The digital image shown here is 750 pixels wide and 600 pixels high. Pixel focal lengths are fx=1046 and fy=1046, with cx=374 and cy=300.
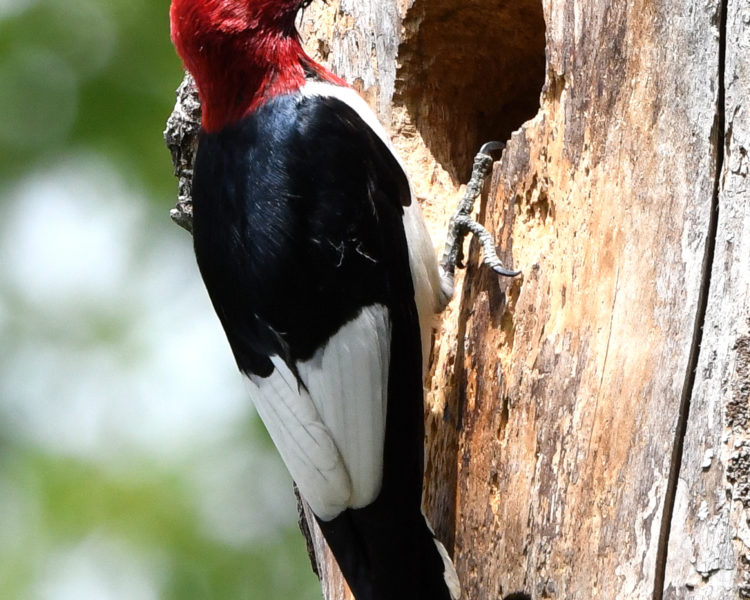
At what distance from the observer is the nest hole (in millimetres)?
2861

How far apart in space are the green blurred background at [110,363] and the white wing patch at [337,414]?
232 centimetres

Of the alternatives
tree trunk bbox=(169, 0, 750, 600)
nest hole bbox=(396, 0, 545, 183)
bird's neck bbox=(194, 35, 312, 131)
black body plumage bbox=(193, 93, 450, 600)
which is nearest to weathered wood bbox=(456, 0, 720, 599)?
tree trunk bbox=(169, 0, 750, 600)

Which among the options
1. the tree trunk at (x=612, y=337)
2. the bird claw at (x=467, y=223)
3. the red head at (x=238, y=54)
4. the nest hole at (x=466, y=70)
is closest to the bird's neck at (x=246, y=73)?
the red head at (x=238, y=54)

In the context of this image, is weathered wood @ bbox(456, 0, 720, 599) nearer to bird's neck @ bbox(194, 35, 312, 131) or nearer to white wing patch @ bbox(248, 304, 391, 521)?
white wing patch @ bbox(248, 304, 391, 521)

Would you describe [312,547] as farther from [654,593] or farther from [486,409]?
[654,593]

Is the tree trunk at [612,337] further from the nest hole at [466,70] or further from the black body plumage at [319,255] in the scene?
the nest hole at [466,70]

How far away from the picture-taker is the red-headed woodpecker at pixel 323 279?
92.7 inches

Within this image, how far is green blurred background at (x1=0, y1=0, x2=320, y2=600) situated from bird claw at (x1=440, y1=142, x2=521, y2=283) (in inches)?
90.6

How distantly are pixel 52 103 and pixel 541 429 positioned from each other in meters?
3.29

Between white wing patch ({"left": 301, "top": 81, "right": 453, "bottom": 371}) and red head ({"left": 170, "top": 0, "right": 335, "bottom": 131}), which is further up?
red head ({"left": 170, "top": 0, "right": 335, "bottom": 131})

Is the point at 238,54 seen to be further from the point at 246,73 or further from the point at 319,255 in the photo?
the point at 319,255

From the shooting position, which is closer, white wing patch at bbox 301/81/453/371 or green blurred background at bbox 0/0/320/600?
white wing patch at bbox 301/81/453/371

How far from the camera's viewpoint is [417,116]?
293 centimetres

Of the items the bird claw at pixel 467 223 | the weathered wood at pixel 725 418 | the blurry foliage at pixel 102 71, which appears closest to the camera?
the weathered wood at pixel 725 418
